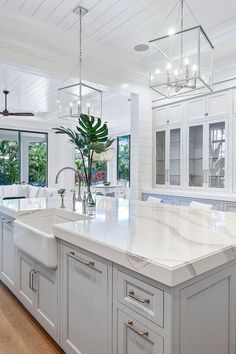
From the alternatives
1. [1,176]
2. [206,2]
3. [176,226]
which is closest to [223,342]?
[176,226]

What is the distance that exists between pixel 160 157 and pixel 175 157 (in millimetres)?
328

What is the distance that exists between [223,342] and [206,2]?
2956 mm

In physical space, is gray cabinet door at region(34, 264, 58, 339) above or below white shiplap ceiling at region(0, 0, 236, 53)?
below

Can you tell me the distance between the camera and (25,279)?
222 cm

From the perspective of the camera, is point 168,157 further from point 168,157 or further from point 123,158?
point 123,158

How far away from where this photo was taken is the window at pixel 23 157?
817cm

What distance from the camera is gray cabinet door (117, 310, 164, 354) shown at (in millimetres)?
1081

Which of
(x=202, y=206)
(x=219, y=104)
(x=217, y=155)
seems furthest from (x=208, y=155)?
(x=202, y=206)

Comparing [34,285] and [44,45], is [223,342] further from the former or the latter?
[44,45]

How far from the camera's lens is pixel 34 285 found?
2.06 meters

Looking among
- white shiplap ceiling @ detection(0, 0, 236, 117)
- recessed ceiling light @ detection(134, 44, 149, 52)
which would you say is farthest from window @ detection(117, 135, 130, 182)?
recessed ceiling light @ detection(134, 44, 149, 52)

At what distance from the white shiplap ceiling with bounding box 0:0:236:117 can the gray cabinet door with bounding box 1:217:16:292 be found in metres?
2.23

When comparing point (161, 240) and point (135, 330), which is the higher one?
point (161, 240)

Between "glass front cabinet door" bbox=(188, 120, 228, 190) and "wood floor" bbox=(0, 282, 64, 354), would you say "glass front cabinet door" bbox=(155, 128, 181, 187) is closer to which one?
"glass front cabinet door" bbox=(188, 120, 228, 190)
